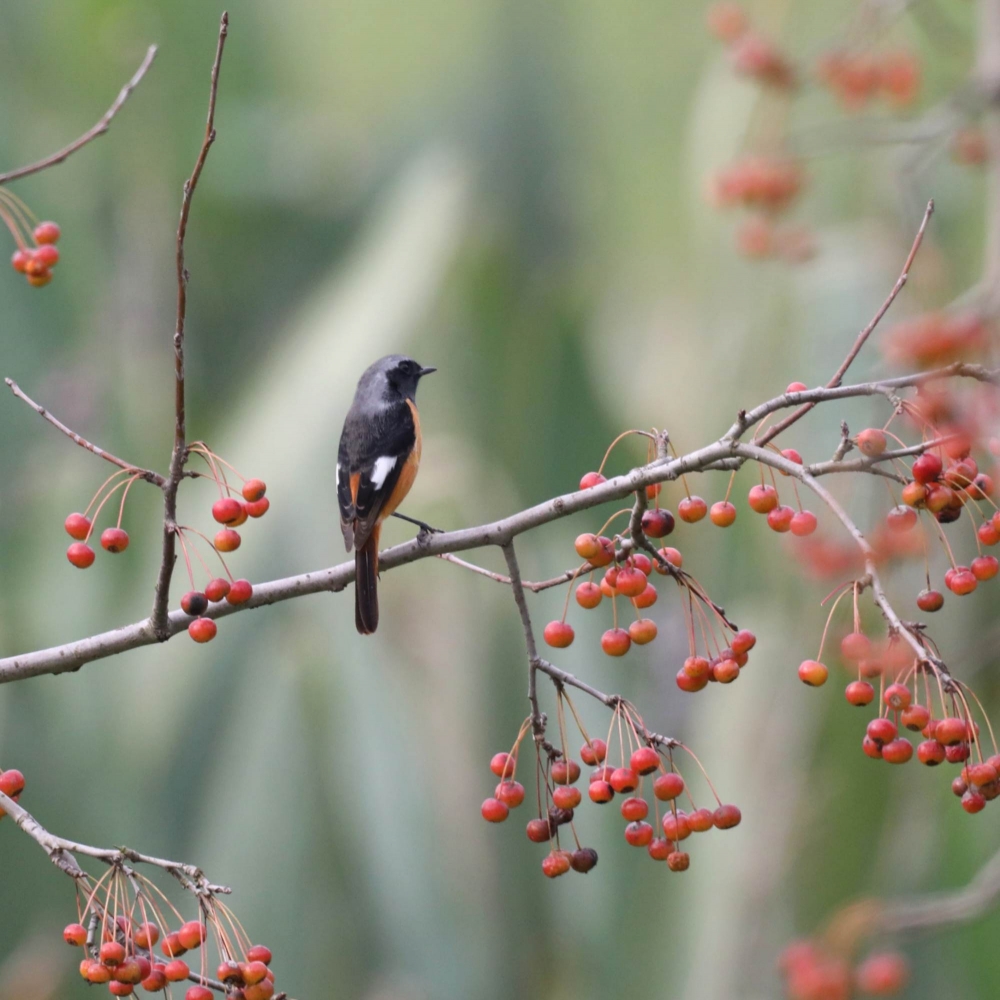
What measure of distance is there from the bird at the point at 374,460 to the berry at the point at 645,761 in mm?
1105

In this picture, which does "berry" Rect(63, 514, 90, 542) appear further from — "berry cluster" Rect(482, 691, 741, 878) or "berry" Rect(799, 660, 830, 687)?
"berry" Rect(799, 660, 830, 687)

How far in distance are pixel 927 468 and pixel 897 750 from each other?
0.49 m

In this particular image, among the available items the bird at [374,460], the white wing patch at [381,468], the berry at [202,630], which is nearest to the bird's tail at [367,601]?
the bird at [374,460]

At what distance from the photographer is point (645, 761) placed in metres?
2.36

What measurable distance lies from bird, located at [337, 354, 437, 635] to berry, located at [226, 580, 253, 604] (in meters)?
0.78

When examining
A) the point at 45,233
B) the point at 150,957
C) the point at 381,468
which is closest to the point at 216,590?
the point at 150,957

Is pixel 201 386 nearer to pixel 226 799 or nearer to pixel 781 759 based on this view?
pixel 226 799

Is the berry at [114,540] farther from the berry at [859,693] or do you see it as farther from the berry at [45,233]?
the berry at [859,693]

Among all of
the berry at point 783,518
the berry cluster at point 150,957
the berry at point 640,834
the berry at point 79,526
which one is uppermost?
the berry at point 79,526

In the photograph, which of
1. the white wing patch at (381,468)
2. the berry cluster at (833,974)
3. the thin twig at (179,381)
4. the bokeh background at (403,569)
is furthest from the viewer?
the bokeh background at (403,569)

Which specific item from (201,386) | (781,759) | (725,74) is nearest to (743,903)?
(781,759)

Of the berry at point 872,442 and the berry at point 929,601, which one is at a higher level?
the berry at point 872,442

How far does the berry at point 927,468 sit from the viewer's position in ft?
6.84

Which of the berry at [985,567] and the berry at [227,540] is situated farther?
the berry at [227,540]
